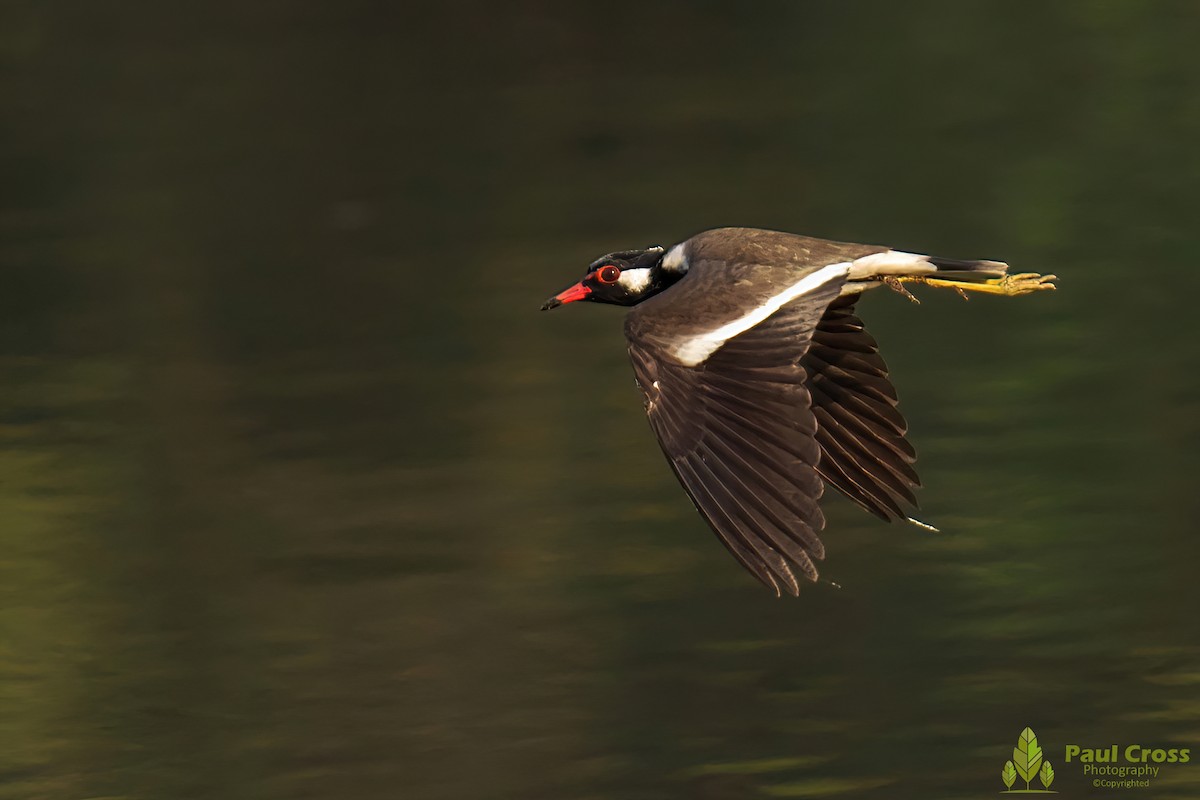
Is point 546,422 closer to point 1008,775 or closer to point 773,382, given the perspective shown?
point 1008,775

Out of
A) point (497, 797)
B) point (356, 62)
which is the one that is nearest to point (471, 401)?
point (497, 797)

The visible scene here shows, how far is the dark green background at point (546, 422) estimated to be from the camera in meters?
7.28

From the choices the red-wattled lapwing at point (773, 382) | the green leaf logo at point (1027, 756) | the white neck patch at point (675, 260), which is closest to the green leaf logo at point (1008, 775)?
the green leaf logo at point (1027, 756)

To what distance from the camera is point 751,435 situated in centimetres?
591

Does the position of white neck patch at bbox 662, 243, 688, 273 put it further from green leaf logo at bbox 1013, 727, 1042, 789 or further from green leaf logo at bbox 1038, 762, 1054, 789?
green leaf logo at bbox 1038, 762, 1054, 789

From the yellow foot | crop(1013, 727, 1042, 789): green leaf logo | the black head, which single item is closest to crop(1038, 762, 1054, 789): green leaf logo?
crop(1013, 727, 1042, 789): green leaf logo

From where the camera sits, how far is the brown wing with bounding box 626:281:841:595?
225 inches

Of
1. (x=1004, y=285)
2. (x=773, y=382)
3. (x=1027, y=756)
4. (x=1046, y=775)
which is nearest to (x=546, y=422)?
(x=1004, y=285)

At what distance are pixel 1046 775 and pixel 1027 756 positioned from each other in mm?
103

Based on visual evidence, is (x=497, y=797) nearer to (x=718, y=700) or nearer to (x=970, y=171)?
(x=718, y=700)

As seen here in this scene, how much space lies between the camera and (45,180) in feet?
46.4

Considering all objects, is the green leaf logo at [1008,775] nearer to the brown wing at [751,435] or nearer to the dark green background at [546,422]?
the dark green background at [546,422]

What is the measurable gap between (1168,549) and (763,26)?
924cm

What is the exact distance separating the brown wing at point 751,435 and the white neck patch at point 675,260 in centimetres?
108
